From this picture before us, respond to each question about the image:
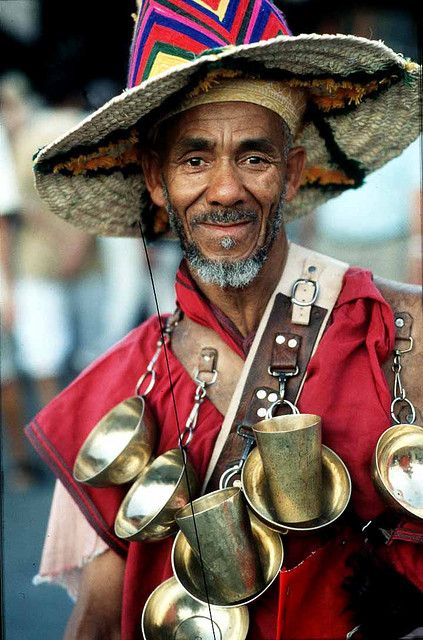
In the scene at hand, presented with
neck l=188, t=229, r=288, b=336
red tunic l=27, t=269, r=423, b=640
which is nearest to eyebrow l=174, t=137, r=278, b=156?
neck l=188, t=229, r=288, b=336

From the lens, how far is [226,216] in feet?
8.05

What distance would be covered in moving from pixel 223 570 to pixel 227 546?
58 mm

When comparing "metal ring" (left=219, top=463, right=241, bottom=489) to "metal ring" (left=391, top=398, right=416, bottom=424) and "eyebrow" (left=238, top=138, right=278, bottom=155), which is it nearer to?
"metal ring" (left=391, top=398, right=416, bottom=424)

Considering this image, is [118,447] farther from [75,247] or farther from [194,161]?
[75,247]

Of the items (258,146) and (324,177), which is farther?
(324,177)

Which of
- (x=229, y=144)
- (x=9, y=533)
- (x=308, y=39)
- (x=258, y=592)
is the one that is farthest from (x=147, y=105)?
(x=9, y=533)

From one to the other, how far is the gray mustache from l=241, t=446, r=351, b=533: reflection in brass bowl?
1.93ft

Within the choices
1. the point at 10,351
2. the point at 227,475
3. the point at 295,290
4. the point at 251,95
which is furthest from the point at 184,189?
the point at 10,351

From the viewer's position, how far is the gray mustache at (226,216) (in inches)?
96.6

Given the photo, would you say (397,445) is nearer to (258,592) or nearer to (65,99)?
(258,592)

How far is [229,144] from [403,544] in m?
1.02

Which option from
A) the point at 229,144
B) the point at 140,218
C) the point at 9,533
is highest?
the point at 229,144

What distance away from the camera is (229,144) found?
2.46 m

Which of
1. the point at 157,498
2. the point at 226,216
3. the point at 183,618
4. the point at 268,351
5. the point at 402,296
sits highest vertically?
the point at 226,216
